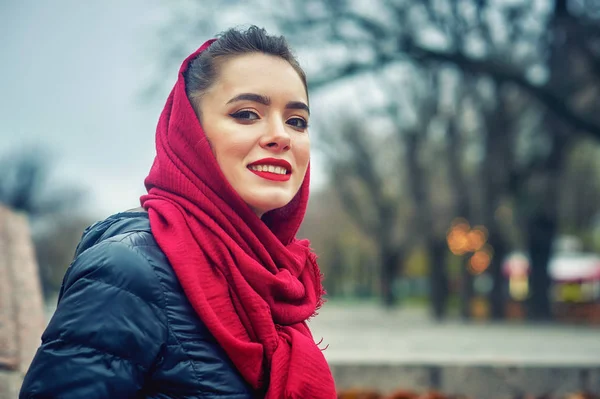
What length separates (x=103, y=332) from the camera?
1.39 meters

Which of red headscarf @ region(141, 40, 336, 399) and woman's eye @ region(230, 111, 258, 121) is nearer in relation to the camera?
red headscarf @ region(141, 40, 336, 399)

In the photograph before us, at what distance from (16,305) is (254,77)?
5.67 feet

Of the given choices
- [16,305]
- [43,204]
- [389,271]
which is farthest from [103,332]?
[43,204]

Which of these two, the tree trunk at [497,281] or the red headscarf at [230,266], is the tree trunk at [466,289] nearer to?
the tree trunk at [497,281]

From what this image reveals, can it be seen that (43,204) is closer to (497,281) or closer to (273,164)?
(497,281)

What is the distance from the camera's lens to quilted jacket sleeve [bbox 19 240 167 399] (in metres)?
1.36

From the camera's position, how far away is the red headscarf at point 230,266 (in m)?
1.54

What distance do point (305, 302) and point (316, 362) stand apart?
0.21 meters

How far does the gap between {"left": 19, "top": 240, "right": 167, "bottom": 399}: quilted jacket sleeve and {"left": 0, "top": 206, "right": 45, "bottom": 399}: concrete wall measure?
1.00 meters

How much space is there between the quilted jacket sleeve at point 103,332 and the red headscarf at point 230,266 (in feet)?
0.36

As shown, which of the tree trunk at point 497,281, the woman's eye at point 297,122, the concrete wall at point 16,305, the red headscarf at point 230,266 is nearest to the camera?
the red headscarf at point 230,266

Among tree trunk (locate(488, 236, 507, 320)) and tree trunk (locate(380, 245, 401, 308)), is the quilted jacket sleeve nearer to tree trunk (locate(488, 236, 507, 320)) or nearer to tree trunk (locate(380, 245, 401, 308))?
tree trunk (locate(488, 236, 507, 320))

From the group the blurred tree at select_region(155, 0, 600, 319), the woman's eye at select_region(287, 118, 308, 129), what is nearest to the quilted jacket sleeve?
the woman's eye at select_region(287, 118, 308, 129)

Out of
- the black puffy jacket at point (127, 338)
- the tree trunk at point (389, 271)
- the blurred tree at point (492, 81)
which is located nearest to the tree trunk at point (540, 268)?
the blurred tree at point (492, 81)
